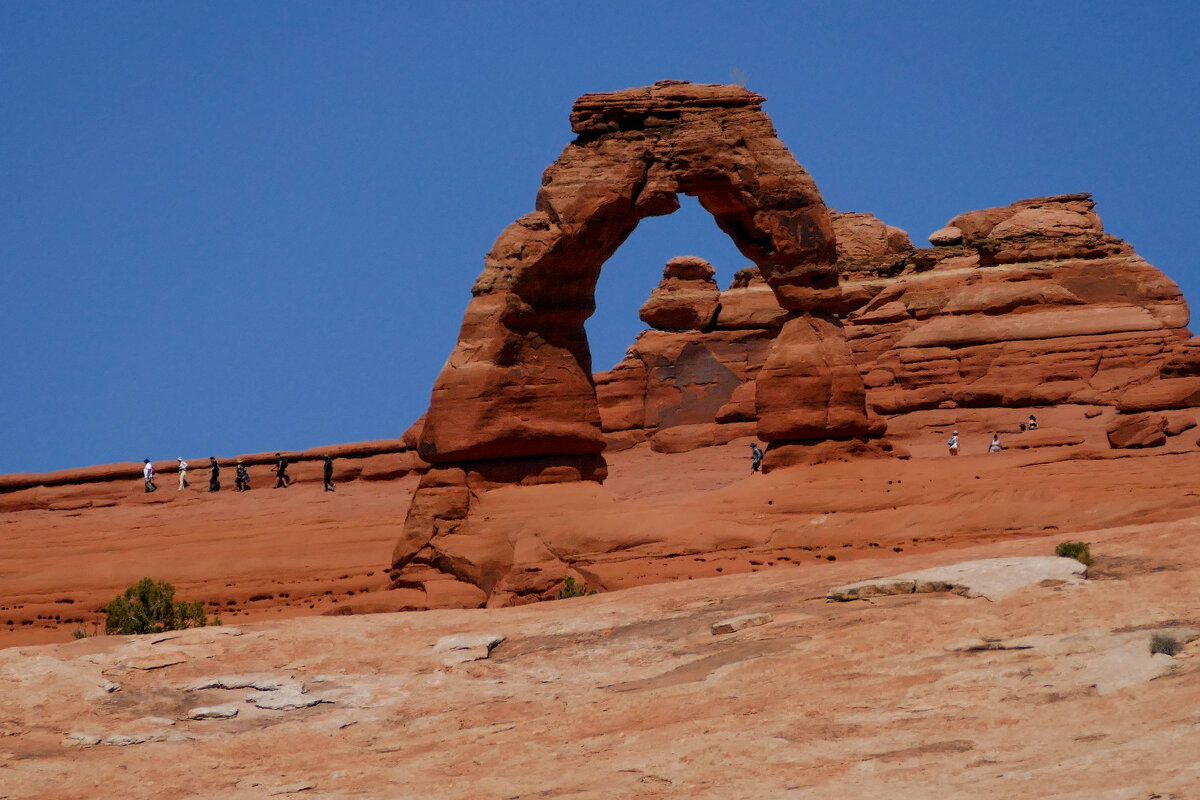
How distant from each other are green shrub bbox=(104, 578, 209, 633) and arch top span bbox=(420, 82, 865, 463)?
5.04 m

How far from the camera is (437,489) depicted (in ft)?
74.0

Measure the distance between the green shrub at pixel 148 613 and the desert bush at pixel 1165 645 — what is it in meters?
12.0

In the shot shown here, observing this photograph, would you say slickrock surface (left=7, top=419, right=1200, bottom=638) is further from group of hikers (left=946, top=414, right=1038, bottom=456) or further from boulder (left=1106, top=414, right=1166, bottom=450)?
group of hikers (left=946, top=414, right=1038, bottom=456)

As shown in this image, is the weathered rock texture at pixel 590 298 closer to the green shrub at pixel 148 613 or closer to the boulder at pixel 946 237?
the green shrub at pixel 148 613

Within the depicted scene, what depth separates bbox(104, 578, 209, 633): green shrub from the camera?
59.5 ft

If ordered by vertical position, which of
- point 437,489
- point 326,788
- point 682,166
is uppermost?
point 682,166

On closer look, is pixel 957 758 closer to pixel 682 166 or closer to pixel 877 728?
pixel 877 728

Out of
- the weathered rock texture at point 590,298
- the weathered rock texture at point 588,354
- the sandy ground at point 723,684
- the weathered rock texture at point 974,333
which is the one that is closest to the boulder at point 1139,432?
the weathered rock texture at point 588,354

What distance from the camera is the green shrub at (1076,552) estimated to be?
12969 mm

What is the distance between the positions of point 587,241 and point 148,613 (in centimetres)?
885

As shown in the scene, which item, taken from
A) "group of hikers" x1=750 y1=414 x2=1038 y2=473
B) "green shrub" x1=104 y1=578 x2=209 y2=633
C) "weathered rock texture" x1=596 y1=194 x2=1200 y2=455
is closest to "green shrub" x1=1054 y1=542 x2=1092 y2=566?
"green shrub" x1=104 y1=578 x2=209 y2=633

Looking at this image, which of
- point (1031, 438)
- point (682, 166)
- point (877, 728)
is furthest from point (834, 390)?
point (877, 728)

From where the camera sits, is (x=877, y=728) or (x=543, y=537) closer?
(x=877, y=728)

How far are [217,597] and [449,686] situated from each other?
14.1 metres
